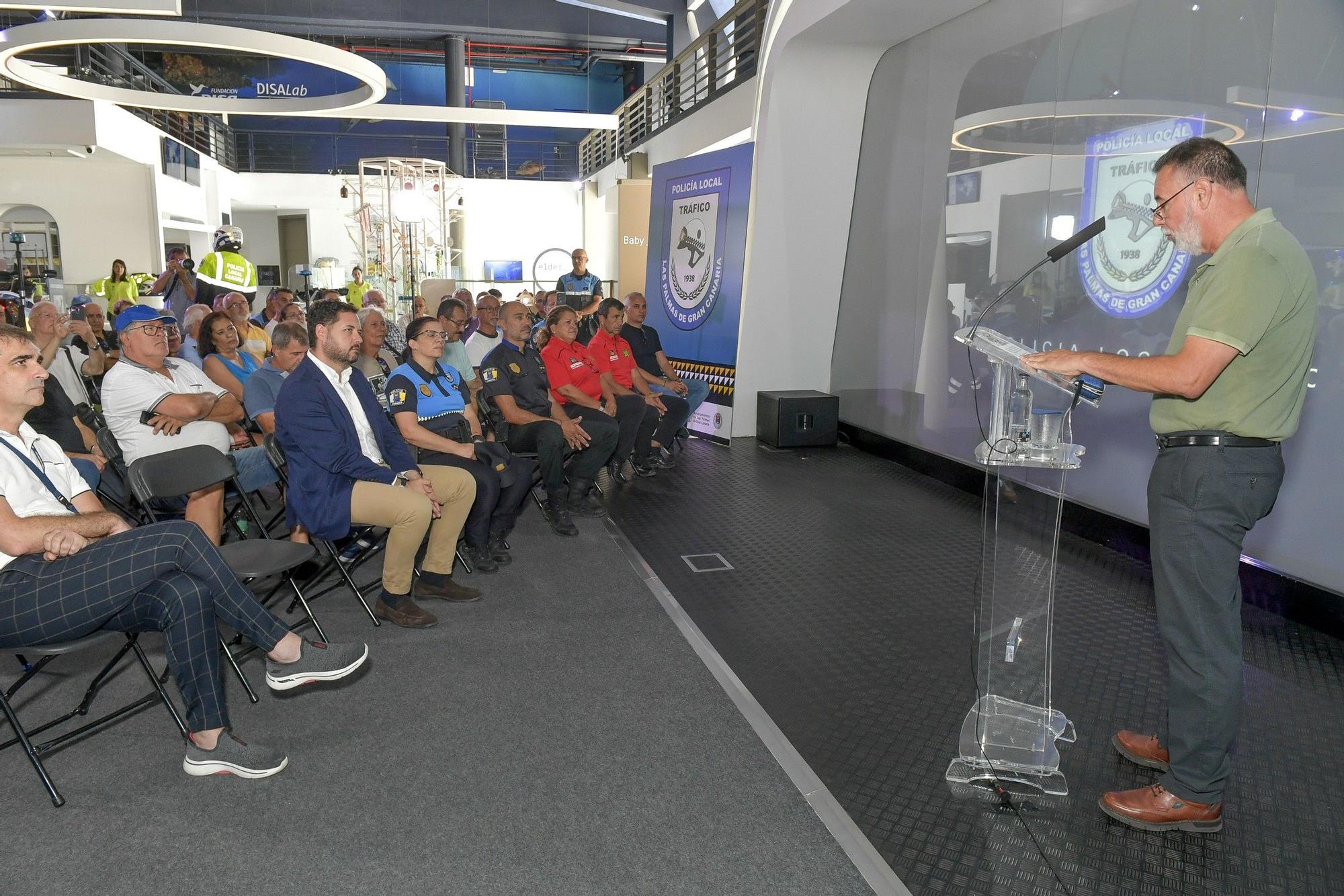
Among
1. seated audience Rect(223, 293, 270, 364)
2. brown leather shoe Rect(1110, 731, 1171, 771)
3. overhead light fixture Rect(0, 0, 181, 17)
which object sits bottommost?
brown leather shoe Rect(1110, 731, 1171, 771)

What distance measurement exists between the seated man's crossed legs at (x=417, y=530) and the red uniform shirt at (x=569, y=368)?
5.61ft

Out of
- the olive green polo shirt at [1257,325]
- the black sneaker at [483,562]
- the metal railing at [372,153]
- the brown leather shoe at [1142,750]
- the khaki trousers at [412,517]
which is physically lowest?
the black sneaker at [483,562]

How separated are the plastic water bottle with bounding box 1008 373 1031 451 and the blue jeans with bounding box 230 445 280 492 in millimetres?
3324

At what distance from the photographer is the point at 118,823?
2357 millimetres

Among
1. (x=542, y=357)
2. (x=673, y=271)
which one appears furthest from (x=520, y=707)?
(x=673, y=271)

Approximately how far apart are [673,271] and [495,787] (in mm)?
6506

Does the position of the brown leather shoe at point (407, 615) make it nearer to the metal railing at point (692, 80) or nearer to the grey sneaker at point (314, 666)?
the grey sneaker at point (314, 666)

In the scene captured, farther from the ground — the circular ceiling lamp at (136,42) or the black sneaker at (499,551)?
the circular ceiling lamp at (136,42)

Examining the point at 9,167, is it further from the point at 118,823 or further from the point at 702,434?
the point at 118,823

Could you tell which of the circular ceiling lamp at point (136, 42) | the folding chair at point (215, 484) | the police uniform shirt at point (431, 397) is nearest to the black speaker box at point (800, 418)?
the police uniform shirt at point (431, 397)

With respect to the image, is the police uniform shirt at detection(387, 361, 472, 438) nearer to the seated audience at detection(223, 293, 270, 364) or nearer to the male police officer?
the seated audience at detection(223, 293, 270, 364)

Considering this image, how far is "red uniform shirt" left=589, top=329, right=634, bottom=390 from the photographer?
6426mm

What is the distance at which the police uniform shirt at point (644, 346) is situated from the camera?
22.9 feet

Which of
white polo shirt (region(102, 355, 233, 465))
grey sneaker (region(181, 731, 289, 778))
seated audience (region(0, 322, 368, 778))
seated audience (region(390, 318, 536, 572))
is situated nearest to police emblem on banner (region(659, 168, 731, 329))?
seated audience (region(390, 318, 536, 572))
